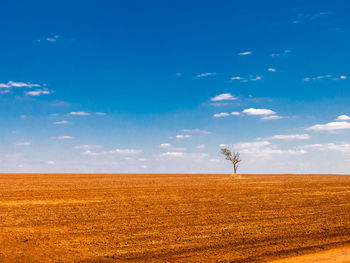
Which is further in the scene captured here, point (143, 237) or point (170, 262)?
point (143, 237)

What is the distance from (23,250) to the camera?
9.91 metres

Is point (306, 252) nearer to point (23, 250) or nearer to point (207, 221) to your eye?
point (207, 221)

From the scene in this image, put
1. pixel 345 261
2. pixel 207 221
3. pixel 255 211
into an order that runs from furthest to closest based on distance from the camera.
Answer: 1. pixel 255 211
2. pixel 207 221
3. pixel 345 261

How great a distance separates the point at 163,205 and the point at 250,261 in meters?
11.8

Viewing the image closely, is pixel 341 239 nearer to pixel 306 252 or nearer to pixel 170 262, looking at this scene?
pixel 306 252

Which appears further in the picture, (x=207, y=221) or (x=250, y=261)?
(x=207, y=221)

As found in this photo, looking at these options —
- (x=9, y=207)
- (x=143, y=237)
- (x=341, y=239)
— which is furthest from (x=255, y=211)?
(x=9, y=207)

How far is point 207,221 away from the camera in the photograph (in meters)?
14.5

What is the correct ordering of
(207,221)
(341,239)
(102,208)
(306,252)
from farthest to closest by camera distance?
(102,208), (207,221), (341,239), (306,252)

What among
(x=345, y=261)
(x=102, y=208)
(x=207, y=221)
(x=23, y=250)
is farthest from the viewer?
(x=102, y=208)

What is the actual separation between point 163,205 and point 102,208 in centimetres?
350

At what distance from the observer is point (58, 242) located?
10969mm

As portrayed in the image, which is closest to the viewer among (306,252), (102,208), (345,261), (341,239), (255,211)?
(345,261)

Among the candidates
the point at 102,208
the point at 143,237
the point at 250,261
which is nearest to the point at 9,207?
the point at 102,208
